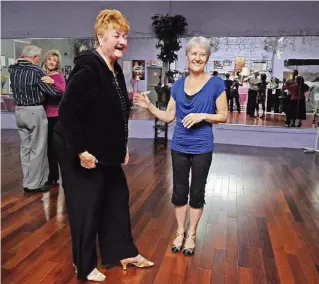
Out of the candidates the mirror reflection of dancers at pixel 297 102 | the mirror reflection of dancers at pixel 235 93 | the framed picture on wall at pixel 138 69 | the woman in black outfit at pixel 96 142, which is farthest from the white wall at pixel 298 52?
the woman in black outfit at pixel 96 142

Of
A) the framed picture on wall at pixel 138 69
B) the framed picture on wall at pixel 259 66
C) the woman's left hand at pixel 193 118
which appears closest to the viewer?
the woman's left hand at pixel 193 118

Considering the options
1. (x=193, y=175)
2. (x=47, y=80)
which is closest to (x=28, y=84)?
(x=47, y=80)

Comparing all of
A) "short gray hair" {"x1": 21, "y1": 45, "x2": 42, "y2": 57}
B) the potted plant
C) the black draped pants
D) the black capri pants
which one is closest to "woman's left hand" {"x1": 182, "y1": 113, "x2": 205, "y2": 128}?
the black capri pants

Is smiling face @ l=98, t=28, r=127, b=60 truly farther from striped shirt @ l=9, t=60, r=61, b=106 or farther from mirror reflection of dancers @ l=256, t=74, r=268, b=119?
mirror reflection of dancers @ l=256, t=74, r=268, b=119

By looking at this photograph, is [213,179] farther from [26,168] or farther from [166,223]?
[26,168]

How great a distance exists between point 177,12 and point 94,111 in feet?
18.8

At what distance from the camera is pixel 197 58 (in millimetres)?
2164

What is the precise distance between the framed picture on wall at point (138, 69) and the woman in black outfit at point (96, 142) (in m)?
5.33

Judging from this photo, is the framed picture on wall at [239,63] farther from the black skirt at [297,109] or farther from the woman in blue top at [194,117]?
the woman in blue top at [194,117]

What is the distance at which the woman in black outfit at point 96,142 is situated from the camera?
1716 millimetres

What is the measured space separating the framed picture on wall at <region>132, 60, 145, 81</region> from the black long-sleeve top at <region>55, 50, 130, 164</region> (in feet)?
17.7

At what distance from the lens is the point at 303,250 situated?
8.20 ft

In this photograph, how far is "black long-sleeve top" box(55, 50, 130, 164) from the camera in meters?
1.70

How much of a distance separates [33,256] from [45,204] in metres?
1.01
